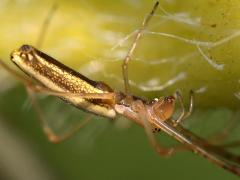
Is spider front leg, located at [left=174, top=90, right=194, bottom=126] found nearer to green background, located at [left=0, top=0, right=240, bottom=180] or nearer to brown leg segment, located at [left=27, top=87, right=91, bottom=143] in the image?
green background, located at [left=0, top=0, right=240, bottom=180]

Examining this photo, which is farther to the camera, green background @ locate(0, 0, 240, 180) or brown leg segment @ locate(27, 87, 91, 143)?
brown leg segment @ locate(27, 87, 91, 143)

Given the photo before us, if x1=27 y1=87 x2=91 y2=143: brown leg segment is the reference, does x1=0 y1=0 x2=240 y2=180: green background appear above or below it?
below

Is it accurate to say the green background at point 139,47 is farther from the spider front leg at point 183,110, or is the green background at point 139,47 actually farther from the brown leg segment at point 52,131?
the brown leg segment at point 52,131

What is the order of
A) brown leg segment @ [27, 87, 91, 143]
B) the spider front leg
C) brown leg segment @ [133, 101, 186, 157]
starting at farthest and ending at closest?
brown leg segment @ [27, 87, 91, 143]
brown leg segment @ [133, 101, 186, 157]
the spider front leg

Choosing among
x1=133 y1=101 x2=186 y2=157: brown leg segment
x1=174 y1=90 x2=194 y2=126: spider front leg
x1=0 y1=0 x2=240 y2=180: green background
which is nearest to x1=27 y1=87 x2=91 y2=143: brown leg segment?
x1=0 y1=0 x2=240 y2=180: green background

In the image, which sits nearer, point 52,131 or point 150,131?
point 150,131

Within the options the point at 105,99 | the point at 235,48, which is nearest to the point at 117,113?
the point at 105,99

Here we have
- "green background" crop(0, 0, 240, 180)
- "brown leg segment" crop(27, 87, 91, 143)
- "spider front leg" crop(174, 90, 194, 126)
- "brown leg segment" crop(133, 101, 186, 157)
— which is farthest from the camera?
"brown leg segment" crop(27, 87, 91, 143)

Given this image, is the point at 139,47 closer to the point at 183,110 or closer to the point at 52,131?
the point at 183,110

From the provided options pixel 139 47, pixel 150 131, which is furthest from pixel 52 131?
pixel 139 47

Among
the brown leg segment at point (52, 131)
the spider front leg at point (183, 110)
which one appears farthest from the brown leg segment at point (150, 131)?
the brown leg segment at point (52, 131)

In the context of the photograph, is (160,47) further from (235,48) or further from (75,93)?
(75,93)
